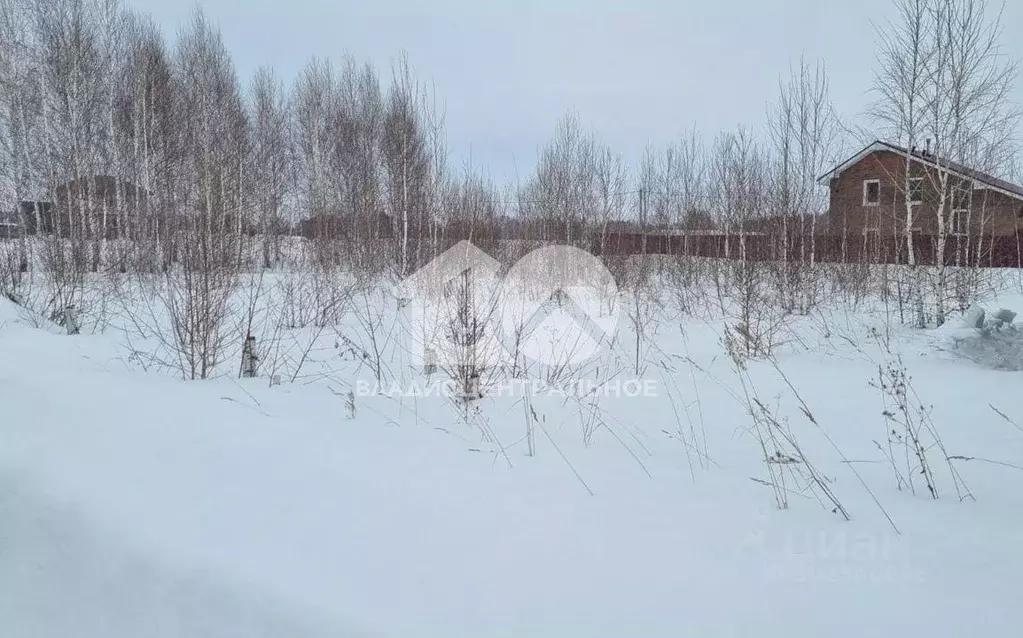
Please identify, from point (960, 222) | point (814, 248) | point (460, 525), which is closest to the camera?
point (460, 525)

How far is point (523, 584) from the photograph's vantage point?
164 centimetres

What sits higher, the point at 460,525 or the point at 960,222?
the point at 960,222

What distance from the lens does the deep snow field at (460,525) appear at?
1512mm

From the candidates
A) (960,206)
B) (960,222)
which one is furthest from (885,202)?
(960,222)

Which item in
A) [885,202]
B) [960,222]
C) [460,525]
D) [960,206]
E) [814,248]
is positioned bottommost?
[460,525]

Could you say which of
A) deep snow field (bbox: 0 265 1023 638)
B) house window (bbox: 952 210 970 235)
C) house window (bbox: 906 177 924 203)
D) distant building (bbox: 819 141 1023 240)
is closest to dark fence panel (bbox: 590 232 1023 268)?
house window (bbox: 952 210 970 235)

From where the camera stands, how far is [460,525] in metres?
1.99

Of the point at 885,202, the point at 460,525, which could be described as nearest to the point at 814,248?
the point at 885,202

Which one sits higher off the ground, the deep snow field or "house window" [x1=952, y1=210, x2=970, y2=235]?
"house window" [x1=952, y1=210, x2=970, y2=235]

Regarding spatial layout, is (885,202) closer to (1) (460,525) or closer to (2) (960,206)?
(2) (960,206)

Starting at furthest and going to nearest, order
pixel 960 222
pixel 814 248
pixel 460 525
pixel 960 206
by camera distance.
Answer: pixel 814 248 < pixel 960 206 < pixel 960 222 < pixel 460 525

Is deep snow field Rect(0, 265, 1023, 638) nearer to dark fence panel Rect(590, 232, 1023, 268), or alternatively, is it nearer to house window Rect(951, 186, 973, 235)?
house window Rect(951, 186, 973, 235)

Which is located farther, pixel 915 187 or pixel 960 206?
pixel 960 206

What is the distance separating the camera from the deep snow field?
1512 mm
